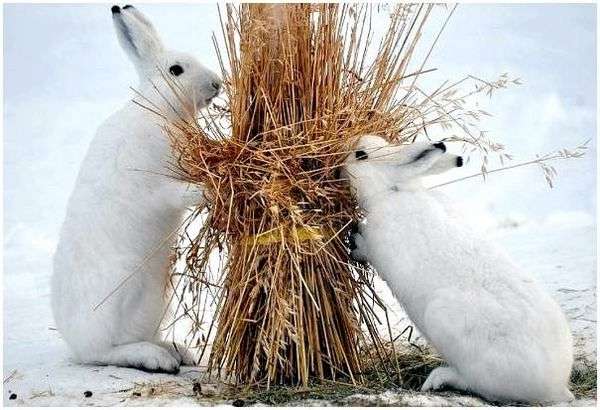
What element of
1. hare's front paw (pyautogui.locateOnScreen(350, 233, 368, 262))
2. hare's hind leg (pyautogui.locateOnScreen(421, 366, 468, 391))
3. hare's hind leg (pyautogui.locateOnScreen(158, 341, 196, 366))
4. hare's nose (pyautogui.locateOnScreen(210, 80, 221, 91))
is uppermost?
hare's nose (pyautogui.locateOnScreen(210, 80, 221, 91))

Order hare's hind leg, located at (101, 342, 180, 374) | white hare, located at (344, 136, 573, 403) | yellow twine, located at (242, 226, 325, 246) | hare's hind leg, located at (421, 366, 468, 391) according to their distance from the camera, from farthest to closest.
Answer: hare's hind leg, located at (101, 342, 180, 374), yellow twine, located at (242, 226, 325, 246), hare's hind leg, located at (421, 366, 468, 391), white hare, located at (344, 136, 573, 403)

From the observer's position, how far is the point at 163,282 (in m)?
4.14

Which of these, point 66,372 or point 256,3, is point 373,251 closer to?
point 256,3

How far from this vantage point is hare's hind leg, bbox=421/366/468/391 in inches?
138

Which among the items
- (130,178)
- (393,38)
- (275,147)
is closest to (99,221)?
(130,178)

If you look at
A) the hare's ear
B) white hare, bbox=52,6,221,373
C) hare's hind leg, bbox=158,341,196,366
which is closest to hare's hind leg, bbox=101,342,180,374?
white hare, bbox=52,6,221,373

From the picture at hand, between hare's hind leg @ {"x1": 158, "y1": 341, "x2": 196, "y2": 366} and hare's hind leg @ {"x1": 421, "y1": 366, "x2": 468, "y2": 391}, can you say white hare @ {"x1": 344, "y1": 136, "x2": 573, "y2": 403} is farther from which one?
hare's hind leg @ {"x1": 158, "y1": 341, "x2": 196, "y2": 366}

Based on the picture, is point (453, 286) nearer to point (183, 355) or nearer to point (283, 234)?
point (283, 234)

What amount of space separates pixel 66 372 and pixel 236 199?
1073 millimetres

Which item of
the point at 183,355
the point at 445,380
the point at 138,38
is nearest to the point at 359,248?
the point at 445,380

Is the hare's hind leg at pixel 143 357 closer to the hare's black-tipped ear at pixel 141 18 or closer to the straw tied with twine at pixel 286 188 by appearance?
the straw tied with twine at pixel 286 188

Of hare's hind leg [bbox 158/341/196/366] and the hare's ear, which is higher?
the hare's ear

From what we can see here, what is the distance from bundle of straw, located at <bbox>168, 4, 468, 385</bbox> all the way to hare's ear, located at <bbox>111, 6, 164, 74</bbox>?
0.54 m

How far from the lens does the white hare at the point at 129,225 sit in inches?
157
